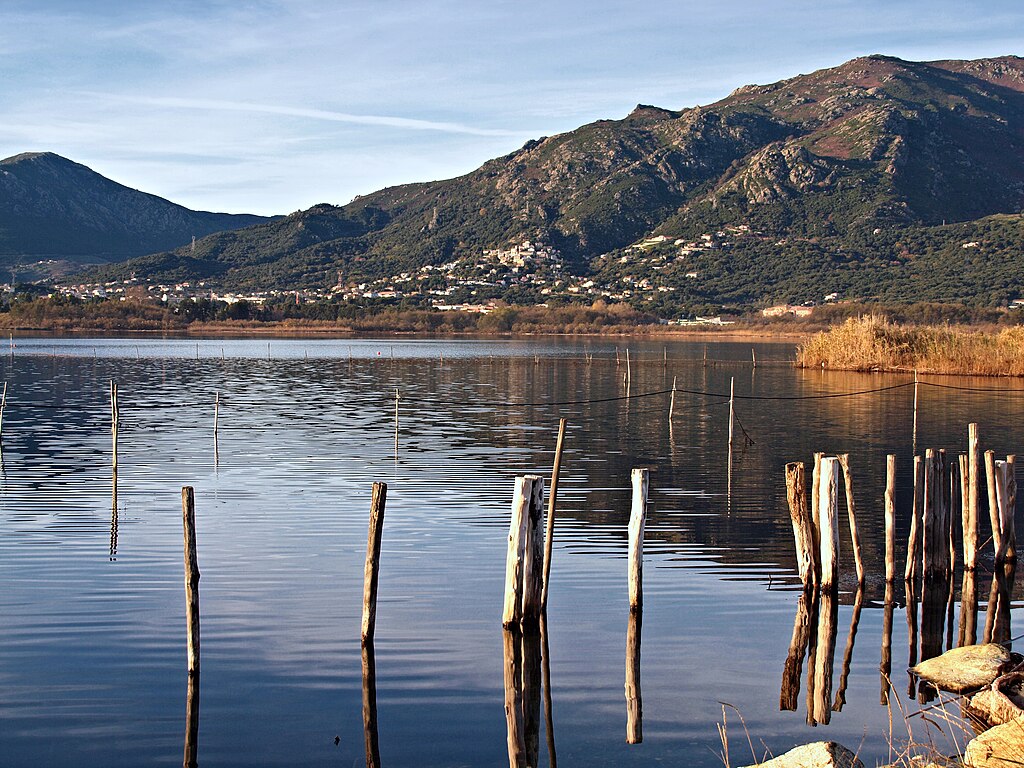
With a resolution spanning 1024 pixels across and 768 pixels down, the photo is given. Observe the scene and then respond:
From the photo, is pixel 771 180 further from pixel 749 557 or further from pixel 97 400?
pixel 749 557

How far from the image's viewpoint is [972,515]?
16938mm

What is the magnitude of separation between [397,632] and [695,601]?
13.6 ft

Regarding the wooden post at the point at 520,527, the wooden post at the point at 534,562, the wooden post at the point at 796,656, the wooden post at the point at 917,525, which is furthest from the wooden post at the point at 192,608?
the wooden post at the point at 917,525

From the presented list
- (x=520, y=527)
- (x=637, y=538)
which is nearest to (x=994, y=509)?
(x=637, y=538)

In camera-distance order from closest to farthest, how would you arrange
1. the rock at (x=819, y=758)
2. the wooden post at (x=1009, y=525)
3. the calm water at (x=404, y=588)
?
the rock at (x=819, y=758)
the calm water at (x=404, y=588)
the wooden post at (x=1009, y=525)

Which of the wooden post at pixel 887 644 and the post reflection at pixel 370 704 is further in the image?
the wooden post at pixel 887 644

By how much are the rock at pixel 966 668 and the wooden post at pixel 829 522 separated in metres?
2.96

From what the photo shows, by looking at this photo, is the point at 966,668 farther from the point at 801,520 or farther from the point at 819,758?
the point at 819,758

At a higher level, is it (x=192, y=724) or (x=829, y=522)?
(x=829, y=522)

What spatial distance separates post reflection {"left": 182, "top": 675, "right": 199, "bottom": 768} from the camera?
1019 cm

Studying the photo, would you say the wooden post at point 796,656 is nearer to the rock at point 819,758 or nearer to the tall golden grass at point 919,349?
the rock at point 819,758

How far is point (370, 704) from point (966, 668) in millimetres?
5856

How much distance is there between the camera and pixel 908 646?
13945mm

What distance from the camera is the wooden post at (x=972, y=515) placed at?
16873 millimetres
